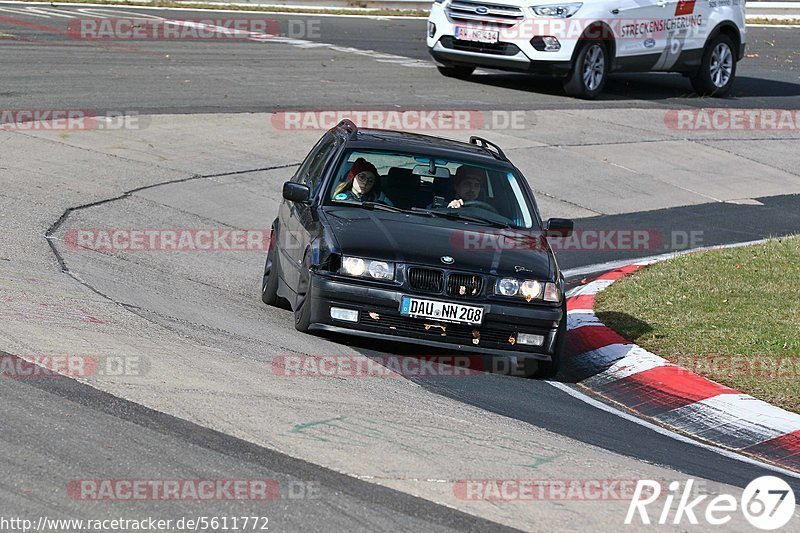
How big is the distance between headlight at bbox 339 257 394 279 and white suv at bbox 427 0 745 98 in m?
12.1

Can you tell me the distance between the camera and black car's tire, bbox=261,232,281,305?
9906mm

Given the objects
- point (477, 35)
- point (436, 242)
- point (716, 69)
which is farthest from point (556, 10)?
point (436, 242)

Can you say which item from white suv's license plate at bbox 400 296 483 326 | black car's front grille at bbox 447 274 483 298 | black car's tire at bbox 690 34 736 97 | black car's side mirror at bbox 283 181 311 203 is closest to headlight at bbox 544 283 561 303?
black car's front grille at bbox 447 274 483 298

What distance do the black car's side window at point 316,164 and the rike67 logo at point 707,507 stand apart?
444 cm

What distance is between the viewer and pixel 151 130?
1616 cm

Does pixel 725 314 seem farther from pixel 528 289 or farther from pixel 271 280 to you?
pixel 271 280

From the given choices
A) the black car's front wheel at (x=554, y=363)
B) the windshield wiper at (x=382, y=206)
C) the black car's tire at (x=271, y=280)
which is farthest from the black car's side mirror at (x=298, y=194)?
the black car's front wheel at (x=554, y=363)

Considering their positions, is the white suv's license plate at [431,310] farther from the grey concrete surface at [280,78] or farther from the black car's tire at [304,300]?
the grey concrete surface at [280,78]

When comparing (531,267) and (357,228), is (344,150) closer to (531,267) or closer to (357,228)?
(357,228)

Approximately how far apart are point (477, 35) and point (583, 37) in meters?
1.66

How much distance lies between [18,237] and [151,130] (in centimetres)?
569

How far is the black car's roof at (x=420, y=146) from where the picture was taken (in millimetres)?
9938

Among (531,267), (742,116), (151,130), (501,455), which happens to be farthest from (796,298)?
(742,116)

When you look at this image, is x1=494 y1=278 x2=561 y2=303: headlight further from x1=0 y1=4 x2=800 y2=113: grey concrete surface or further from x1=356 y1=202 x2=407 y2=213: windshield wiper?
x1=0 y1=4 x2=800 y2=113: grey concrete surface
